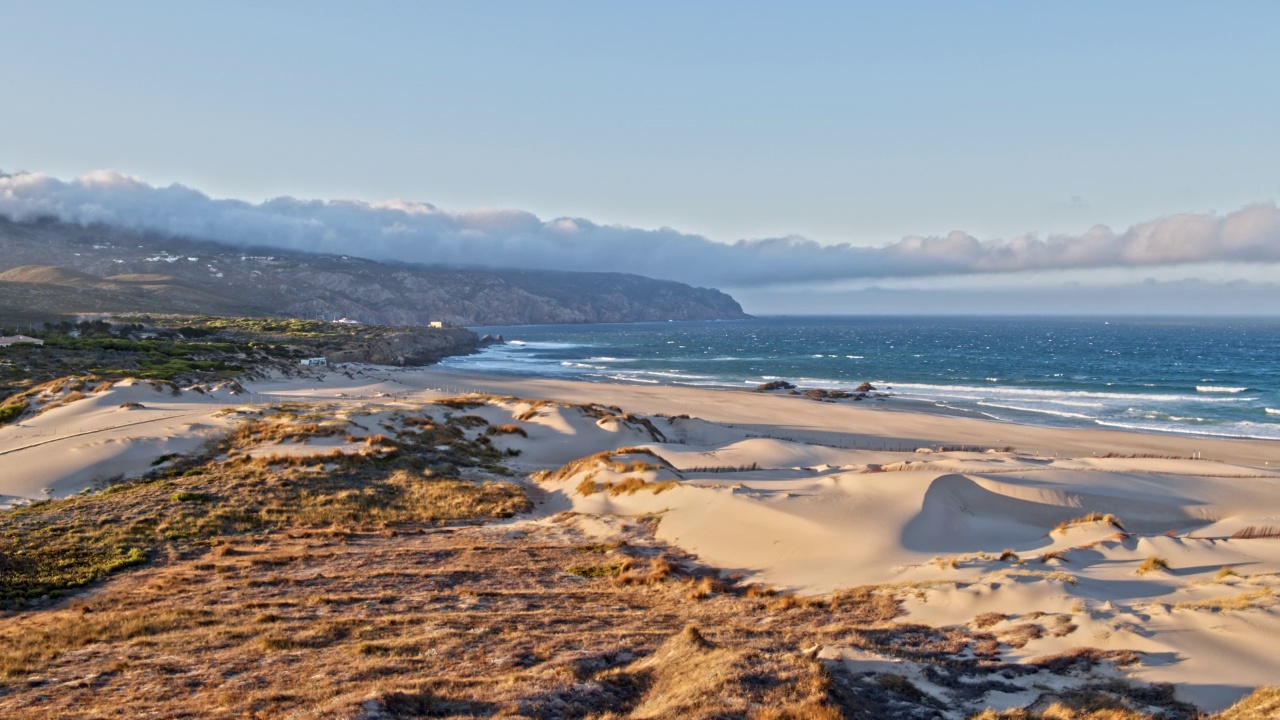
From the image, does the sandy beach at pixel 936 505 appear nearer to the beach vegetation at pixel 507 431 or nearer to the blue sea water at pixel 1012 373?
the beach vegetation at pixel 507 431

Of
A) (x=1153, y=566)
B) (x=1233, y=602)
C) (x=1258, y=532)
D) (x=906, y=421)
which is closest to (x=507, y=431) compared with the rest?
(x=1153, y=566)

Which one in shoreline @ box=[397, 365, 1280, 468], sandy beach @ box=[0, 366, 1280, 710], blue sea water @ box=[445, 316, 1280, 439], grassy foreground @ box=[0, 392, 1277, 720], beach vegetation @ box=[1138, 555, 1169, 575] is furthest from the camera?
blue sea water @ box=[445, 316, 1280, 439]

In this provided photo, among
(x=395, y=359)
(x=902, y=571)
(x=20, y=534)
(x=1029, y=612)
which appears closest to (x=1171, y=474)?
(x=902, y=571)

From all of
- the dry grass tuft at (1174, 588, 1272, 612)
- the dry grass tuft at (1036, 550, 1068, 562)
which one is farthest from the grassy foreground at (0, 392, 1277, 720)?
the dry grass tuft at (1036, 550, 1068, 562)

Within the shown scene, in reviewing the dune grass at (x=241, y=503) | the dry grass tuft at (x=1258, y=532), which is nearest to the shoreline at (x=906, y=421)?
the dry grass tuft at (x=1258, y=532)

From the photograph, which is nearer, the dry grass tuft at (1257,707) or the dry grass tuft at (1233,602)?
the dry grass tuft at (1257,707)

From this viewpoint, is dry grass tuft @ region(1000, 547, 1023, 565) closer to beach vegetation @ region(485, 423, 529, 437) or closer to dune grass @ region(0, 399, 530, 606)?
dune grass @ region(0, 399, 530, 606)

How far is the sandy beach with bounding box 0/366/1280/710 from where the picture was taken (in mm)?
11219

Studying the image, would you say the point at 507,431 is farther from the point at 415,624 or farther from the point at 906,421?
the point at 906,421

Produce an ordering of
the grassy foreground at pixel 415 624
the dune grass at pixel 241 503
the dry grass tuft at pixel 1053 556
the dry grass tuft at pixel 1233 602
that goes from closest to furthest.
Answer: the grassy foreground at pixel 415 624
the dry grass tuft at pixel 1233 602
the dry grass tuft at pixel 1053 556
the dune grass at pixel 241 503

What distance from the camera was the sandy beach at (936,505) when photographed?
11219mm

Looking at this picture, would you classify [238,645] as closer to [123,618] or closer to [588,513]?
[123,618]

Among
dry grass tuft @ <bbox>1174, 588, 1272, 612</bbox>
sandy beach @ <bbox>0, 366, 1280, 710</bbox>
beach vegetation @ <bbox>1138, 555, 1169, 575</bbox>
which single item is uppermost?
dry grass tuft @ <bbox>1174, 588, 1272, 612</bbox>

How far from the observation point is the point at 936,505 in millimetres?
20922
